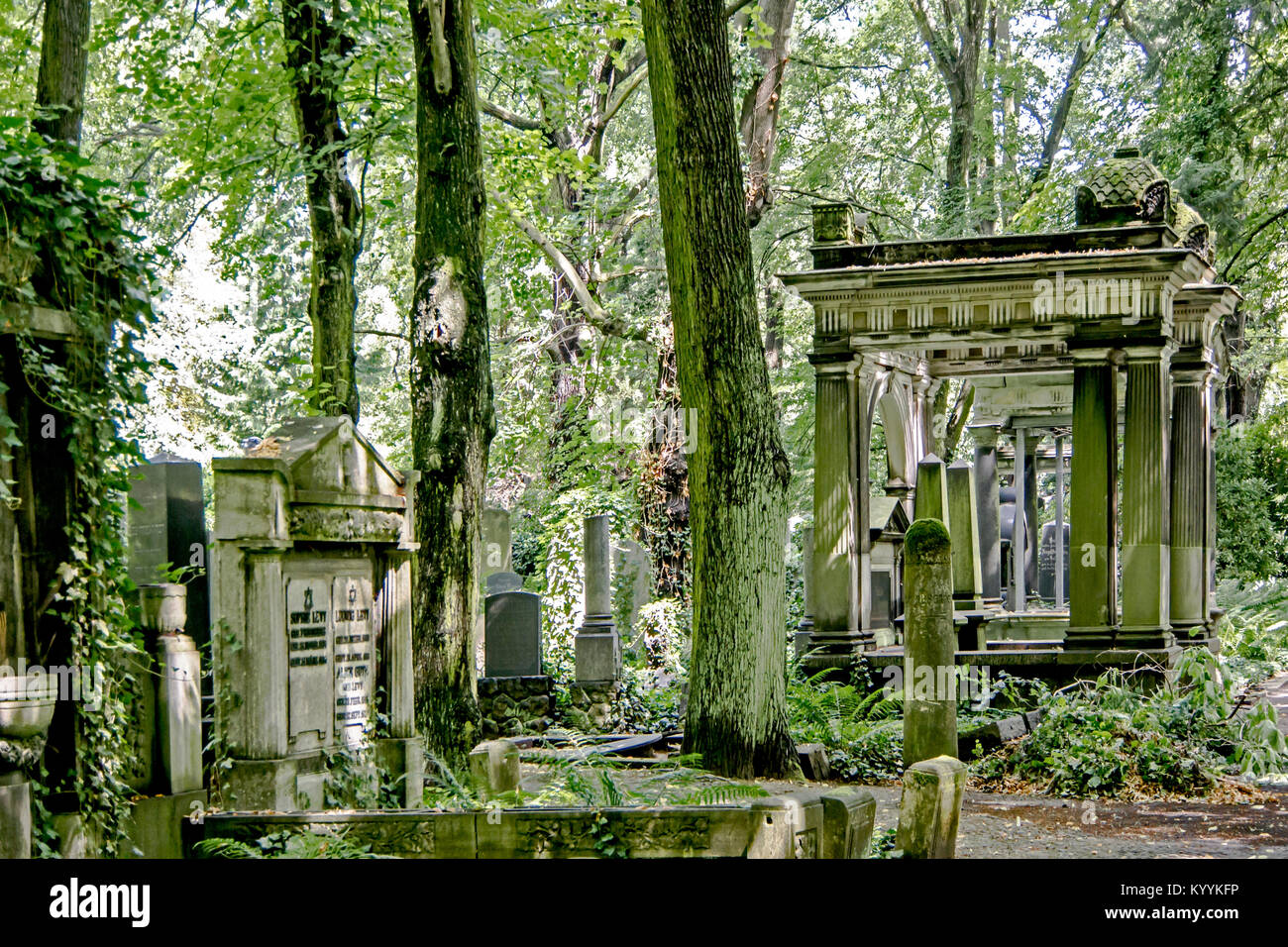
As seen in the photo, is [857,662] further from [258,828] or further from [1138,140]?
[1138,140]

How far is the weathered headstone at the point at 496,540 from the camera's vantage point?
1891 centimetres

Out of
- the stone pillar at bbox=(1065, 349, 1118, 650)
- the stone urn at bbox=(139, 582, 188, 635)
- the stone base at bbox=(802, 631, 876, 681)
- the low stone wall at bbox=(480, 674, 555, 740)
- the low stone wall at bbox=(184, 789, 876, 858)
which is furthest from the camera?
the low stone wall at bbox=(480, 674, 555, 740)

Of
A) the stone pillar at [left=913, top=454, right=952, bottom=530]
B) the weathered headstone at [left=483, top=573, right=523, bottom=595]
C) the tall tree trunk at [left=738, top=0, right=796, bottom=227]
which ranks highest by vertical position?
the tall tree trunk at [left=738, top=0, right=796, bottom=227]

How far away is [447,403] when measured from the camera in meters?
9.73

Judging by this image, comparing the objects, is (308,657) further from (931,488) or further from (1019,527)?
(1019,527)

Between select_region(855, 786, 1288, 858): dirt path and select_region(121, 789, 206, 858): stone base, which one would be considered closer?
select_region(121, 789, 206, 858): stone base

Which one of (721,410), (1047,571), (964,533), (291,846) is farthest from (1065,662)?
(1047,571)

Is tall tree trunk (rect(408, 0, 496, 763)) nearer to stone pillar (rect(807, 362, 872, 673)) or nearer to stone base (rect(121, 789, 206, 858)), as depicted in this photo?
stone base (rect(121, 789, 206, 858))

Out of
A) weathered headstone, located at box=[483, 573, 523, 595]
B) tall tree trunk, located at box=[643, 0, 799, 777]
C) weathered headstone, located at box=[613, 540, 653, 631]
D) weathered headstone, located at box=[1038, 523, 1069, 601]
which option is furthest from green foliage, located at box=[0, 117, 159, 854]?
weathered headstone, located at box=[1038, 523, 1069, 601]

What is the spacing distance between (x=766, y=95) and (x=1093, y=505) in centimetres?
873

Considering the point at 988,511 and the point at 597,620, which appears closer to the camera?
the point at 597,620

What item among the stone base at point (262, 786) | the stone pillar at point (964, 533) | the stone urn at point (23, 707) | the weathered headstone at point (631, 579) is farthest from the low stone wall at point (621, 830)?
the weathered headstone at point (631, 579)

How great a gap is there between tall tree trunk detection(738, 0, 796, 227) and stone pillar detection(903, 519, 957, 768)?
9558 millimetres

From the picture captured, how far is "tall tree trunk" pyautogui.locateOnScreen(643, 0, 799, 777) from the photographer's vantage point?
33.6 ft
